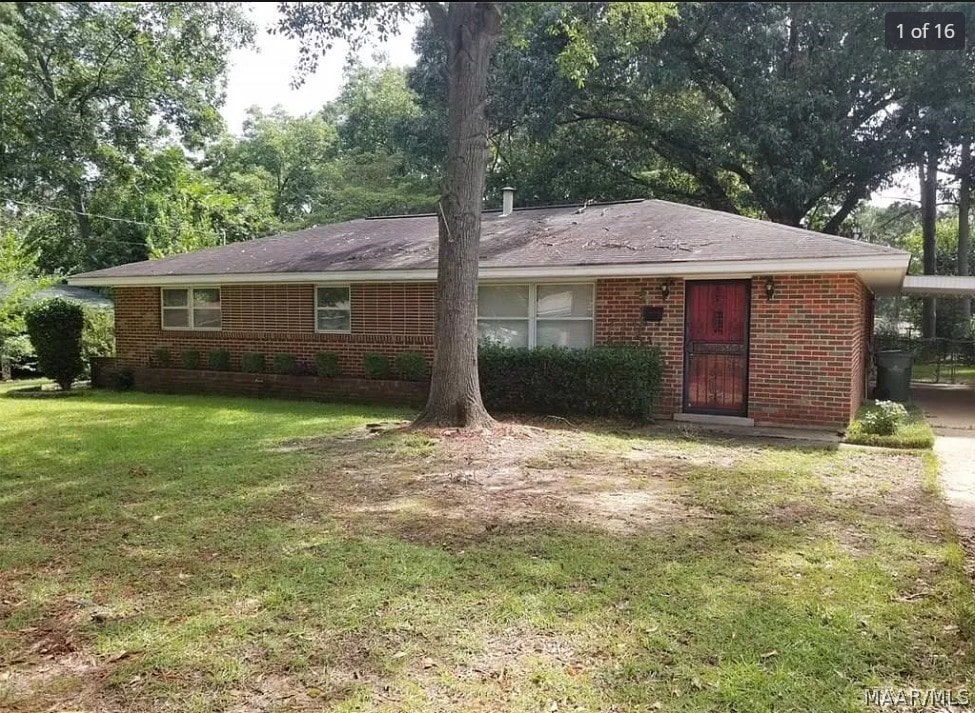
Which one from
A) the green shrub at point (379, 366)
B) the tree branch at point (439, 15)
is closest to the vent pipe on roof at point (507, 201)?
the green shrub at point (379, 366)

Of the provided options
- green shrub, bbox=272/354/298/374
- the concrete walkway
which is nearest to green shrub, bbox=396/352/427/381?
green shrub, bbox=272/354/298/374

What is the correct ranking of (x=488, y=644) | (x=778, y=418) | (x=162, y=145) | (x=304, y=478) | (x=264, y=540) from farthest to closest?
1. (x=162, y=145)
2. (x=778, y=418)
3. (x=304, y=478)
4. (x=264, y=540)
5. (x=488, y=644)

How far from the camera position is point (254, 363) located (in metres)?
13.6

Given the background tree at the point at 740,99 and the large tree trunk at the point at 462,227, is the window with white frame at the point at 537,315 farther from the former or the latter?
the background tree at the point at 740,99

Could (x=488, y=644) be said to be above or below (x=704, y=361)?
below

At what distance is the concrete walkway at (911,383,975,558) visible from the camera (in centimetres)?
535

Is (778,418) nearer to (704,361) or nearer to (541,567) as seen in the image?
(704,361)

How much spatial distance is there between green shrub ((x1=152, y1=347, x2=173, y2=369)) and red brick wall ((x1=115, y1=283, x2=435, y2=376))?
141mm

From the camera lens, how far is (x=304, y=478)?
253 inches

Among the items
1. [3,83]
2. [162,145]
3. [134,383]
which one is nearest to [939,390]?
[134,383]

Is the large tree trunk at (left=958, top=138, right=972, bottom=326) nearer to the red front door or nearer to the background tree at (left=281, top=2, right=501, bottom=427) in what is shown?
the red front door

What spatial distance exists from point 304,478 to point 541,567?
305 centimetres

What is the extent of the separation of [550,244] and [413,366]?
315cm

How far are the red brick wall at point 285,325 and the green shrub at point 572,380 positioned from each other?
1911mm
